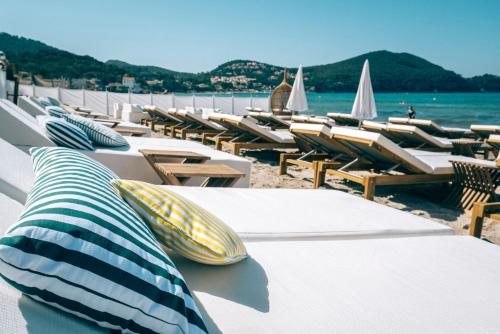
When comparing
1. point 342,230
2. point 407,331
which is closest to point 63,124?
point 342,230

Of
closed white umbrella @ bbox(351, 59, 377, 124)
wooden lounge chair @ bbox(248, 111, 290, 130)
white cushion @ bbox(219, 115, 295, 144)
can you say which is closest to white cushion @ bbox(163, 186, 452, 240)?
white cushion @ bbox(219, 115, 295, 144)

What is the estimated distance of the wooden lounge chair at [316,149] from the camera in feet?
16.1

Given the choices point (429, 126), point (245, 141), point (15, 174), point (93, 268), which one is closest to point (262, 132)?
point (245, 141)

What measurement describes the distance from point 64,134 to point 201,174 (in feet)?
4.35

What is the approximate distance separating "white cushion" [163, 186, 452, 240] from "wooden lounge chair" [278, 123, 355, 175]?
6.97ft

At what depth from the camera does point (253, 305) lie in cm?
129

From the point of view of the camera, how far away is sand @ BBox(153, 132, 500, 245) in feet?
12.6

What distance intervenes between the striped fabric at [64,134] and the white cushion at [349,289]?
7.87 ft

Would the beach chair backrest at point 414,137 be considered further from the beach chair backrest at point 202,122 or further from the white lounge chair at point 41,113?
the white lounge chair at point 41,113

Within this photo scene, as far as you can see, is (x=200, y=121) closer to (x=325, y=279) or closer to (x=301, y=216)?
(x=301, y=216)

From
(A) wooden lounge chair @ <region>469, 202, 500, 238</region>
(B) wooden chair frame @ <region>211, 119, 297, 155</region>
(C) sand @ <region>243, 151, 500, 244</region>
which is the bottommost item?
(C) sand @ <region>243, 151, 500, 244</region>

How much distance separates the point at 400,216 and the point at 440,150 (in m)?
4.70

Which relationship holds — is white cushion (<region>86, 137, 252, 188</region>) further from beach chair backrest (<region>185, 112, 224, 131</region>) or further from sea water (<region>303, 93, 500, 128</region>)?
sea water (<region>303, 93, 500, 128</region>)

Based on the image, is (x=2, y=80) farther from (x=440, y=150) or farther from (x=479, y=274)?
(x=440, y=150)
